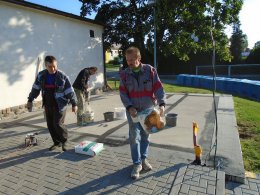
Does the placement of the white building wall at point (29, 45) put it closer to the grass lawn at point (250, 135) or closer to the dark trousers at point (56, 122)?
the dark trousers at point (56, 122)

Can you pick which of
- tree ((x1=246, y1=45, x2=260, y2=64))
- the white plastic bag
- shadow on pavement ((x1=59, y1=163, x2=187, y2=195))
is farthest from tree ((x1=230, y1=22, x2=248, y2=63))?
shadow on pavement ((x1=59, y1=163, x2=187, y2=195))

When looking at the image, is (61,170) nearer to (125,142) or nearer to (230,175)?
(125,142)

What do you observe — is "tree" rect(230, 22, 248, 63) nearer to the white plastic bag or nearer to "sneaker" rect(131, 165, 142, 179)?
the white plastic bag

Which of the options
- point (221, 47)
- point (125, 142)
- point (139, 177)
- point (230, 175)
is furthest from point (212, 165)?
point (221, 47)

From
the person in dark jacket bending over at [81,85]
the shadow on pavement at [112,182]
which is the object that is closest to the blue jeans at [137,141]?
the shadow on pavement at [112,182]

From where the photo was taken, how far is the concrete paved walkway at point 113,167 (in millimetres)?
3523

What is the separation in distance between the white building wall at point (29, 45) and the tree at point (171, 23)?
4331mm

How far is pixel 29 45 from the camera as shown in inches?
350

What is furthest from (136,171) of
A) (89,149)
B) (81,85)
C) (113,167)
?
(81,85)

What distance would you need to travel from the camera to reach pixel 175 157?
4.49m

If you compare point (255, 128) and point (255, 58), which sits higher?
point (255, 58)

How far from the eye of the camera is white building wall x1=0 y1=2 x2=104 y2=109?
8.05m

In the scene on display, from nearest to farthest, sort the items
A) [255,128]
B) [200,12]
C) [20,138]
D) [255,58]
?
[20,138], [255,128], [200,12], [255,58]

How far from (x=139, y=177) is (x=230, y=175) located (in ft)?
4.72
